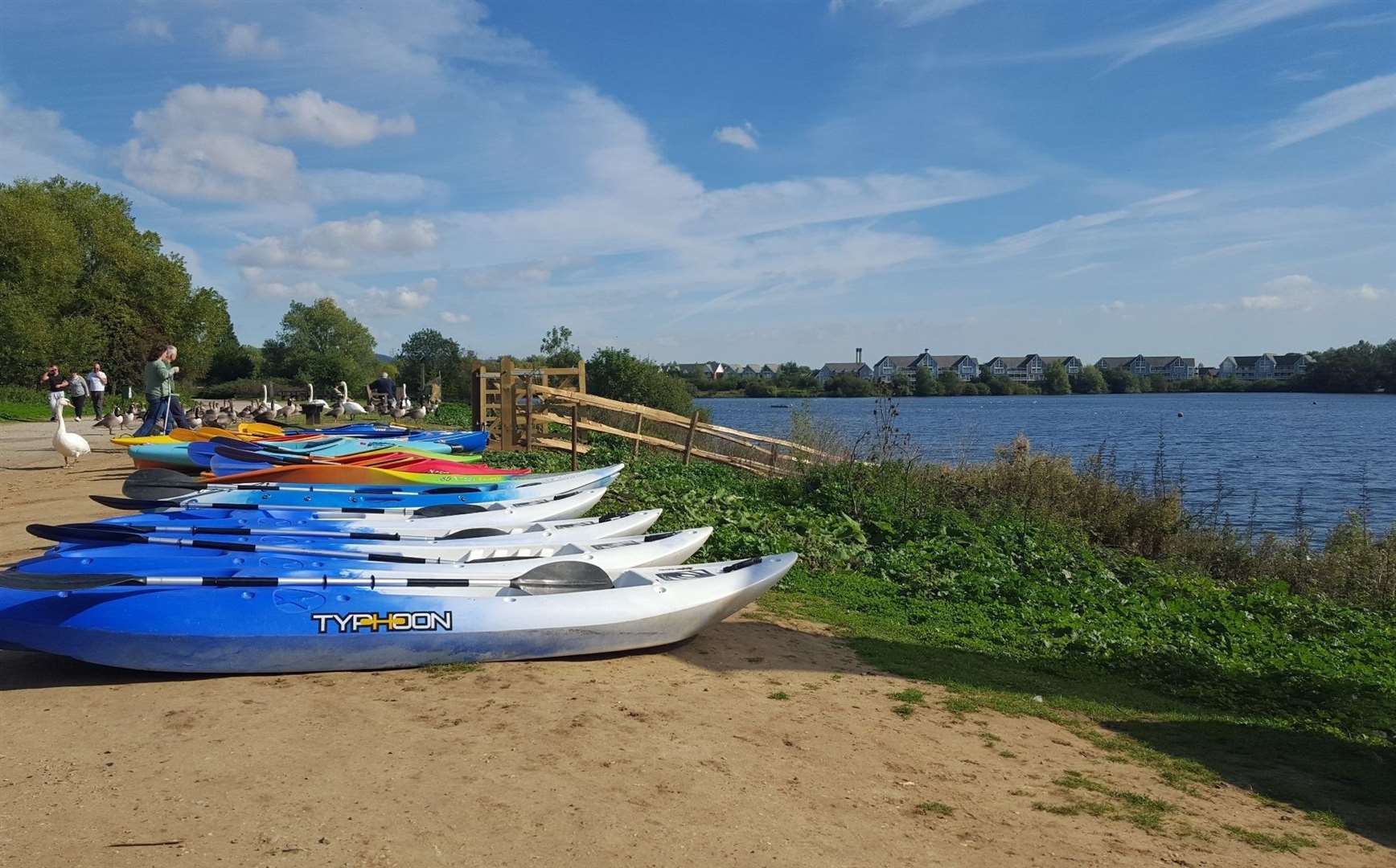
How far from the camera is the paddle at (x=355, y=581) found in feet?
19.5

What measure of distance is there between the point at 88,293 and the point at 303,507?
47309 mm

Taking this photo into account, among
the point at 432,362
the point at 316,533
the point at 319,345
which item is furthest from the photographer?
the point at 319,345

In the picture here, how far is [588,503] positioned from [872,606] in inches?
153

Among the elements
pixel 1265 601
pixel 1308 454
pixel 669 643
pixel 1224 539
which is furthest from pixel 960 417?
pixel 669 643

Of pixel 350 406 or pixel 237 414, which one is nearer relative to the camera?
pixel 237 414

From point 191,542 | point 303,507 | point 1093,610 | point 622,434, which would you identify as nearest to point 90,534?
point 191,542

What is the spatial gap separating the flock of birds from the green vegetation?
8.23 m

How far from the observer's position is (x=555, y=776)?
4.61 metres

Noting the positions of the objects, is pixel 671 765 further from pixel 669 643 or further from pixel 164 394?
pixel 164 394

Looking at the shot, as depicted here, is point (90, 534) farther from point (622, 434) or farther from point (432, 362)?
point (432, 362)

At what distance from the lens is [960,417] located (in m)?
51.5

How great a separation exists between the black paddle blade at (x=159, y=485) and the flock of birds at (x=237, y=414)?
669 centimetres

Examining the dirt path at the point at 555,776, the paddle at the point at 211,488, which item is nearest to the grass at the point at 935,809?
the dirt path at the point at 555,776

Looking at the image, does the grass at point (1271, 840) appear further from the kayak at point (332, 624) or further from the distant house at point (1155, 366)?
the distant house at point (1155, 366)
